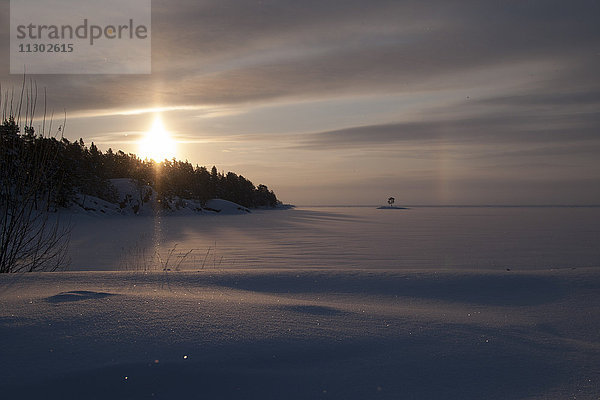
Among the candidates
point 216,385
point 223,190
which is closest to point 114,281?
point 216,385

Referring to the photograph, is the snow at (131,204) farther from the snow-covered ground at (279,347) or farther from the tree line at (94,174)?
the snow-covered ground at (279,347)

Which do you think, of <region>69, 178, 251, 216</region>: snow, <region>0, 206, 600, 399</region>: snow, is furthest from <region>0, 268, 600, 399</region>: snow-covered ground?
<region>69, 178, 251, 216</region>: snow

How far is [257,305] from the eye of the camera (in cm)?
401

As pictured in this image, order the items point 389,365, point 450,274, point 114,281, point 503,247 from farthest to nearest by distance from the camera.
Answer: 1. point 503,247
2. point 450,274
3. point 114,281
4. point 389,365

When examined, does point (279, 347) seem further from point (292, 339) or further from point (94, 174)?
point (94, 174)

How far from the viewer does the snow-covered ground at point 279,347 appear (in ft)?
8.25

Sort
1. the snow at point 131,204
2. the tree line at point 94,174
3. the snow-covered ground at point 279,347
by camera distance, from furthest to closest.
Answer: the snow at point 131,204
the tree line at point 94,174
the snow-covered ground at point 279,347

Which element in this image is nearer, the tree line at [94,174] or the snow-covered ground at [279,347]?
the snow-covered ground at [279,347]

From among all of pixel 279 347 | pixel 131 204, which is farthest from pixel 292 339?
pixel 131 204

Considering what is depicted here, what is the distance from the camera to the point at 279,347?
9.57 ft

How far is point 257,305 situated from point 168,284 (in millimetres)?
1786

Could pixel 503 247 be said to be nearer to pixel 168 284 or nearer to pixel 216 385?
pixel 168 284

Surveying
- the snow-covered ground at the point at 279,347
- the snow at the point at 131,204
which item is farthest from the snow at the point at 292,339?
the snow at the point at 131,204

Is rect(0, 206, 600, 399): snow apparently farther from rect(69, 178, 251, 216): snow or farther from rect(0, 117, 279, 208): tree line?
rect(69, 178, 251, 216): snow
